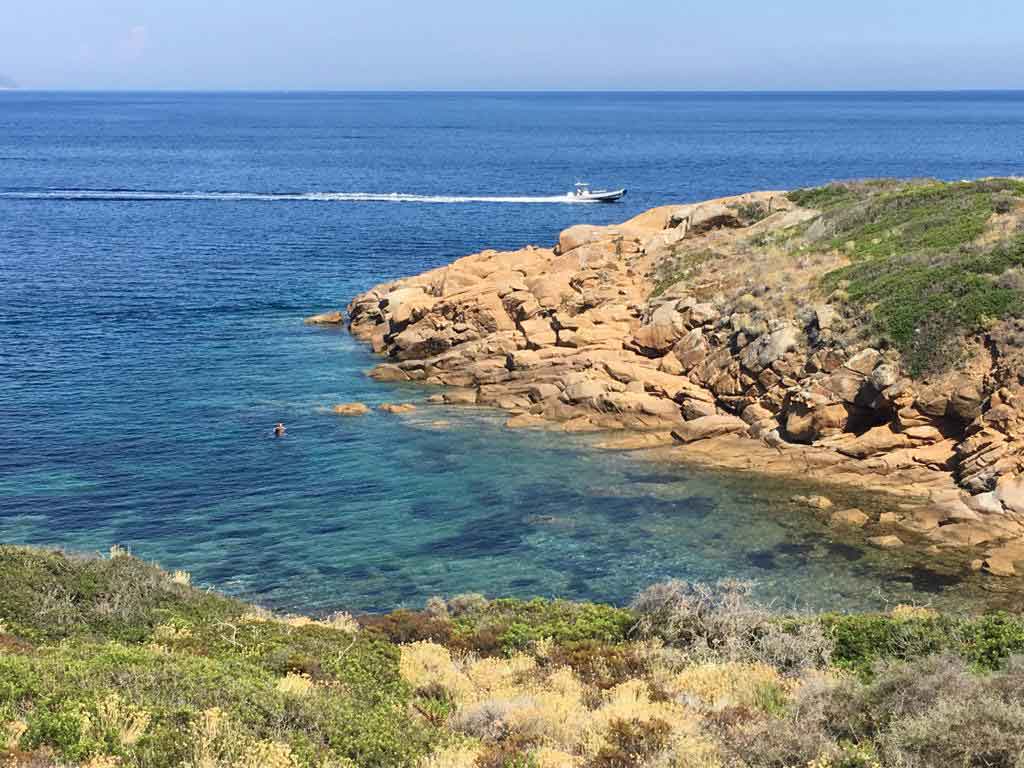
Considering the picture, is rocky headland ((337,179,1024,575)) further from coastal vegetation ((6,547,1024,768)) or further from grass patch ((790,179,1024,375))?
coastal vegetation ((6,547,1024,768))

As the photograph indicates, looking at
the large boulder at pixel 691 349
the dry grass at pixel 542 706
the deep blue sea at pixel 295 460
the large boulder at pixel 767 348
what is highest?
the dry grass at pixel 542 706

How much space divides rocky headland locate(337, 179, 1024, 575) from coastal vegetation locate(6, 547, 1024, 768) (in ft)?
42.3

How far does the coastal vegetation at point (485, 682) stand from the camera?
11.8 meters

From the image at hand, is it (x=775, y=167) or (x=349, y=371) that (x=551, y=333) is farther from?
(x=775, y=167)

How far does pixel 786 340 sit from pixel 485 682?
25955mm

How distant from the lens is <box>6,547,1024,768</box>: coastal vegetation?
38.8 ft

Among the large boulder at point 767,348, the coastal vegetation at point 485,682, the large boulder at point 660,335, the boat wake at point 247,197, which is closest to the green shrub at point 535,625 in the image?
the coastal vegetation at point 485,682

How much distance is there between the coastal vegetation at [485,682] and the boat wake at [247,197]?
85961 mm

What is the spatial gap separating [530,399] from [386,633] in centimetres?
2417

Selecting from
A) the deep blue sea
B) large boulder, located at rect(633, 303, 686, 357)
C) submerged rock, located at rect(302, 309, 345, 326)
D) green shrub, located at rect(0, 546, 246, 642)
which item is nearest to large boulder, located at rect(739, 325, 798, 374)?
large boulder, located at rect(633, 303, 686, 357)

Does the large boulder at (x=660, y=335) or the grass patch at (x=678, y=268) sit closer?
the large boulder at (x=660, y=335)

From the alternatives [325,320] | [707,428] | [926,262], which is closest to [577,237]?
[325,320]

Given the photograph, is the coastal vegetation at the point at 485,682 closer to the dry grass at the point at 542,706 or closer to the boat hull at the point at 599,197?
the dry grass at the point at 542,706

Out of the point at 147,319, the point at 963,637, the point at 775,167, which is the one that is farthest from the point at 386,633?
the point at 775,167
